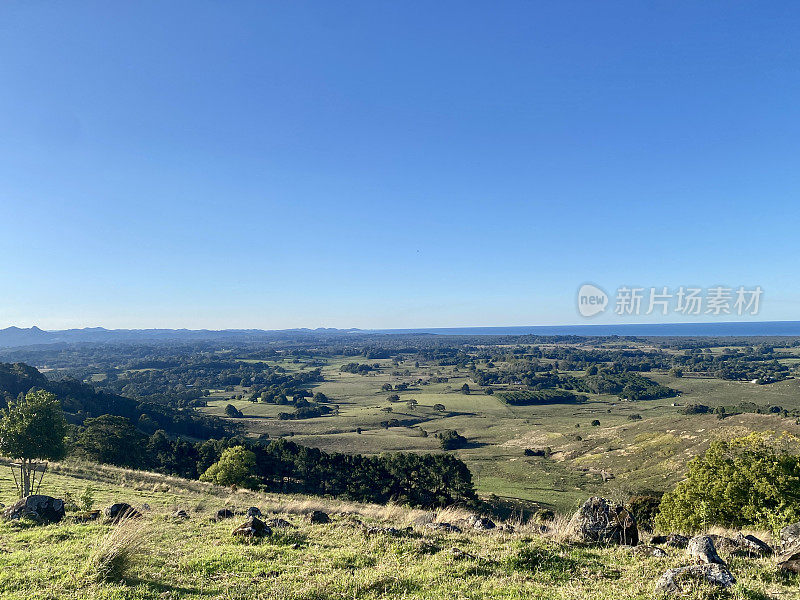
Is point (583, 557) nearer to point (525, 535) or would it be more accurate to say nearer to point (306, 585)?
point (525, 535)

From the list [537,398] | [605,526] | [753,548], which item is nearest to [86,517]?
[605,526]

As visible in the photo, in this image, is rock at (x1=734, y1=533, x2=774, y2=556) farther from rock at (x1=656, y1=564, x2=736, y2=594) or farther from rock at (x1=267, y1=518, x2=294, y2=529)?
rock at (x1=267, y1=518, x2=294, y2=529)

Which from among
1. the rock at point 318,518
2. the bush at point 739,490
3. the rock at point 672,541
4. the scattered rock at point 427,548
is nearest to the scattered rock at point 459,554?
the scattered rock at point 427,548

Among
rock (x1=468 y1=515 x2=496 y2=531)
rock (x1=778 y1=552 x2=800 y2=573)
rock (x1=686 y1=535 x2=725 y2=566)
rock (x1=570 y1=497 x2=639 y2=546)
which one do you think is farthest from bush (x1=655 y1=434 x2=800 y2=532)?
rock (x1=468 y1=515 x2=496 y2=531)

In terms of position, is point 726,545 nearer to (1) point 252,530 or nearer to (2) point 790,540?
(2) point 790,540

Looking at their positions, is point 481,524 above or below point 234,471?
above

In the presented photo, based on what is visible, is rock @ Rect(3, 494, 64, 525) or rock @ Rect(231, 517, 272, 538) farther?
rock @ Rect(3, 494, 64, 525)

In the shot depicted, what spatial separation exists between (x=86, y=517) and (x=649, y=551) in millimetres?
20835

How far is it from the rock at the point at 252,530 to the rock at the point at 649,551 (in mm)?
11855

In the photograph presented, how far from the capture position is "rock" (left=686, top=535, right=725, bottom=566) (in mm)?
10077

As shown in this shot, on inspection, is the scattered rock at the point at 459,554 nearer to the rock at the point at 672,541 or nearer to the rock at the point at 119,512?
the rock at the point at 672,541

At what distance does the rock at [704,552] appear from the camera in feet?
33.1

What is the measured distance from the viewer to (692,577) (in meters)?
9.09

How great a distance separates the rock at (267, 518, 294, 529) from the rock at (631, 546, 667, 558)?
11745 millimetres
